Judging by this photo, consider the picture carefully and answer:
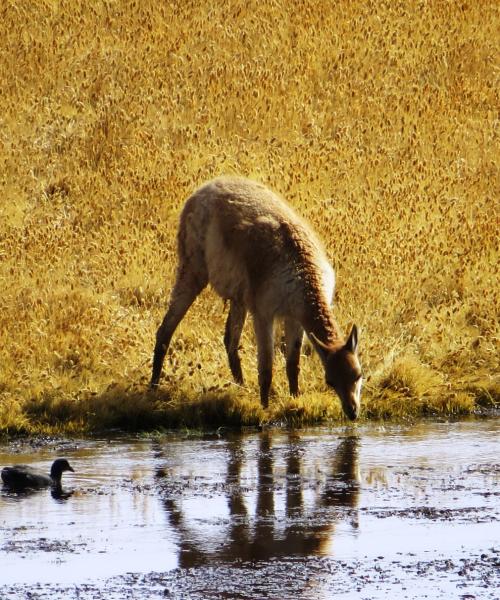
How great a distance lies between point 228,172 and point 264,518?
35.2 ft

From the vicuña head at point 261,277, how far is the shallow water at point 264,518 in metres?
0.76

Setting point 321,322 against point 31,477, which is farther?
point 321,322

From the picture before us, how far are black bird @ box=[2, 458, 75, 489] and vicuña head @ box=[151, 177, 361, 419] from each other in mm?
2921

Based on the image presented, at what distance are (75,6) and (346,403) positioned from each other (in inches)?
574

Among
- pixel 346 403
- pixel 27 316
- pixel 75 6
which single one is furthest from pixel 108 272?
pixel 75 6

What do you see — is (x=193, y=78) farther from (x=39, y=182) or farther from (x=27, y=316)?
(x=27, y=316)

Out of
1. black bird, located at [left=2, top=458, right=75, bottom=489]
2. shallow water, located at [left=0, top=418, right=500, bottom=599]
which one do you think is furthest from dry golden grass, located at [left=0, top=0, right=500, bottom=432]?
black bird, located at [left=2, top=458, right=75, bottom=489]

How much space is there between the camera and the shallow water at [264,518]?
8289 millimetres

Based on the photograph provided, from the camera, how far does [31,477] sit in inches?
424

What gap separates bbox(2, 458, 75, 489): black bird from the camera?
1076cm

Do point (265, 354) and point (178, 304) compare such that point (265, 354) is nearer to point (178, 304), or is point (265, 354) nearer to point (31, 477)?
point (178, 304)

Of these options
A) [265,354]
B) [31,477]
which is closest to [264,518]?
[31,477]

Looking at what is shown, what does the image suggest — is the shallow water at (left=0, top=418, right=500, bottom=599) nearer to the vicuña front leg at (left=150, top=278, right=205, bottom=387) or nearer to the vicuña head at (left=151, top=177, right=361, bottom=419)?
the vicuña head at (left=151, top=177, right=361, bottom=419)

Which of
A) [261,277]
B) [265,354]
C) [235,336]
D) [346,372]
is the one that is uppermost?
[261,277]
